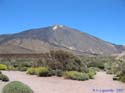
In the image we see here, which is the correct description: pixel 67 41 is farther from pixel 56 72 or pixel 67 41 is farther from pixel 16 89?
pixel 16 89

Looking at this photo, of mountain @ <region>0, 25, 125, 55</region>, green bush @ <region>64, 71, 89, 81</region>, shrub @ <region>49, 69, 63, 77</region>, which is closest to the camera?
green bush @ <region>64, 71, 89, 81</region>

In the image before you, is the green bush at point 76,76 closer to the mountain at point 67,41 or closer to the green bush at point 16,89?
the green bush at point 16,89

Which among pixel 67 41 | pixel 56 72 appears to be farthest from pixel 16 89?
pixel 67 41

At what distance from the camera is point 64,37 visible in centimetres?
19062

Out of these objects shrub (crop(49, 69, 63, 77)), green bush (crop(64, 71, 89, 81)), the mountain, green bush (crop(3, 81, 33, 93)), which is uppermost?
the mountain

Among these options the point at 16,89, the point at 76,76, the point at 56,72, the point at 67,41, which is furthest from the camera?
the point at 67,41

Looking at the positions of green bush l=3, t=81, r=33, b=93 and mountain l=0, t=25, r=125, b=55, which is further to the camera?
mountain l=0, t=25, r=125, b=55

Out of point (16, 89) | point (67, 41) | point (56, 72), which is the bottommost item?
point (16, 89)

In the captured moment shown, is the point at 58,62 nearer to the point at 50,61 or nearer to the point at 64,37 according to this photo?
the point at 50,61

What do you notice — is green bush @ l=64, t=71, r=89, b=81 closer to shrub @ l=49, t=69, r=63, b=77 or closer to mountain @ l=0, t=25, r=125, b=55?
shrub @ l=49, t=69, r=63, b=77

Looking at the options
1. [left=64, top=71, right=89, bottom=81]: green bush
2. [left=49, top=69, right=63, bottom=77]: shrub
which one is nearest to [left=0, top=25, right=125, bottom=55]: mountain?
[left=49, top=69, right=63, bottom=77]: shrub

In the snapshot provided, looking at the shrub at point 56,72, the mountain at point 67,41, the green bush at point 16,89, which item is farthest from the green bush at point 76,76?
the mountain at point 67,41

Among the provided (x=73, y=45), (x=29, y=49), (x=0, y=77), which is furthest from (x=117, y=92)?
(x=73, y=45)

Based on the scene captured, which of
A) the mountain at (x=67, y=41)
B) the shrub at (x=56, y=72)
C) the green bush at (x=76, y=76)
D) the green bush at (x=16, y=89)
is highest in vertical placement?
the mountain at (x=67, y=41)
